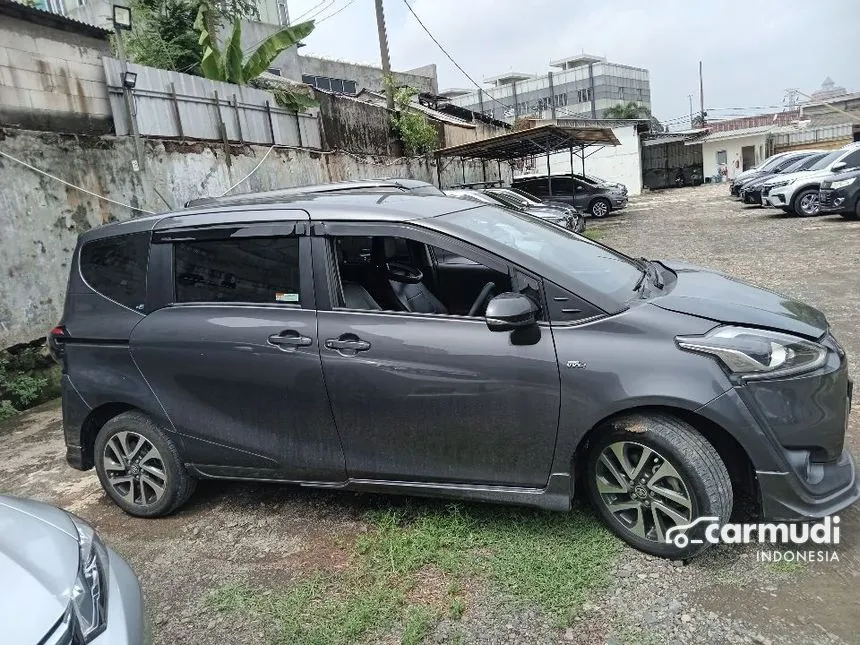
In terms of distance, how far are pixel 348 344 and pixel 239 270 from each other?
81 centimetres

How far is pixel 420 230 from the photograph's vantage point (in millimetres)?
3006

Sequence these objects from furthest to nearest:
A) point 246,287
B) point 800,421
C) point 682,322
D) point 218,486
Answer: point 218,486 → point 246,287 → point 682,322 → point 800,421

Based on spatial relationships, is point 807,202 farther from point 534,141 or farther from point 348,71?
point 348,71

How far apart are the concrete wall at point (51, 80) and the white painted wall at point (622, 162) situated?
2654cm

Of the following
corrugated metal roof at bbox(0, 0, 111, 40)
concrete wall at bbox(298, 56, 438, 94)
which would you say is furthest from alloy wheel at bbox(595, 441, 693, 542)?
concrete wall at bbox(298, 56, 438, 94)

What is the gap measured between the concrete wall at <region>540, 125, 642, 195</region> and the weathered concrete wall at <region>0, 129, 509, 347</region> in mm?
25833

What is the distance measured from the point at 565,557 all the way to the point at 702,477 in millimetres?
719

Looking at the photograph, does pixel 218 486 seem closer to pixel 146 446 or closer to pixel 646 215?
pixel 146 446

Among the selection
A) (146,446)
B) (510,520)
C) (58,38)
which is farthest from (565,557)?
(58,38)

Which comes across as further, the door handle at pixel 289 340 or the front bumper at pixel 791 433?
the door handle at pixel 289 340

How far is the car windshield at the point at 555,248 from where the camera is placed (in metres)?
2.96

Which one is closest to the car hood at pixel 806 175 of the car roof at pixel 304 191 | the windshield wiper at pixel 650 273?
the windshield wiper at pixel 650 273

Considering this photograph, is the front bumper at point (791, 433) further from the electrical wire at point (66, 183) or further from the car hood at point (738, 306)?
the electrical wire at point (66, 183)

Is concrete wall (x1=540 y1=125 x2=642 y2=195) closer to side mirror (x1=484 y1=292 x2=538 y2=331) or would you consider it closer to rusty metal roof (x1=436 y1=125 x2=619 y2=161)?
rusty metal roof (x1=436 y1=125 x2=619 y2=161)
